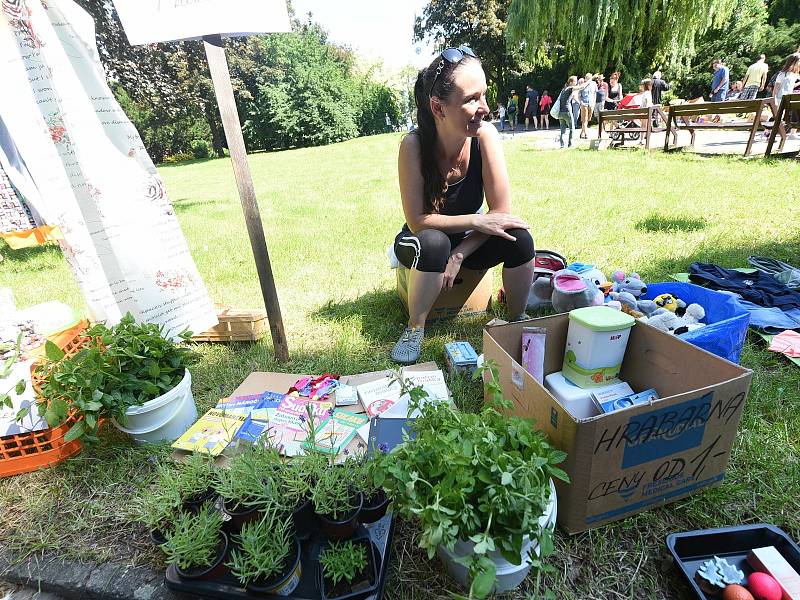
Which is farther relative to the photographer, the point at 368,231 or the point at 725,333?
the point at 368,231

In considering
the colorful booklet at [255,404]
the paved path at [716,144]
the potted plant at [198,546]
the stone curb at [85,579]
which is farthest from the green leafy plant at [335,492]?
the paved path at [716,144]

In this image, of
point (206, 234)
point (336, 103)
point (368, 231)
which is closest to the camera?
Answer: point (368, 231)

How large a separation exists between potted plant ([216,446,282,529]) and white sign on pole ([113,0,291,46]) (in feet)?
5.14

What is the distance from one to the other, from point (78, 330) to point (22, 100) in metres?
0.94

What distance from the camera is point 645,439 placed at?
3.71 feet

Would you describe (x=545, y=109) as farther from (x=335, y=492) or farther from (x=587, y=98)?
(x=335, y=492)

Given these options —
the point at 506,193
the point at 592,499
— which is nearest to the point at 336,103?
the point at 506,193

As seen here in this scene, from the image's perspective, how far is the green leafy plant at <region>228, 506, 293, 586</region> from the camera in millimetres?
981

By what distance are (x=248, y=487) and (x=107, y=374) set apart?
2.55ft

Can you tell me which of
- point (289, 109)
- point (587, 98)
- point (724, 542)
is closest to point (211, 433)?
point (724, 542)

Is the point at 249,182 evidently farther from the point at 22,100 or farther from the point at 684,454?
the point at 684,454

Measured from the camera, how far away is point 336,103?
75.7 ft

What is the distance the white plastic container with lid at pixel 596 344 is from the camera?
1.50 meters

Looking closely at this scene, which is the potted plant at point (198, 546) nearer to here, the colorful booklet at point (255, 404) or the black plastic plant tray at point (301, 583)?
the black plastic plant tray at point (301, 583)
